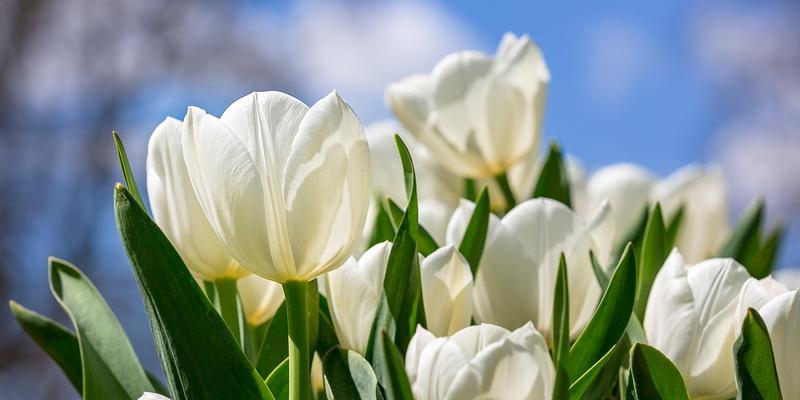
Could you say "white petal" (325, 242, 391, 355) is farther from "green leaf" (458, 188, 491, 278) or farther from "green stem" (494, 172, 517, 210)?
"green stem" (494, 172, 517, 210)

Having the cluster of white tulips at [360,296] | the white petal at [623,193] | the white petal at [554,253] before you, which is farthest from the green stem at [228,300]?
the white petal at [623,193]

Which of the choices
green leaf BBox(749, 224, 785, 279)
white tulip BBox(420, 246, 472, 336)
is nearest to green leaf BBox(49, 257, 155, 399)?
white tulip BBox(420, 246, 472, 336)

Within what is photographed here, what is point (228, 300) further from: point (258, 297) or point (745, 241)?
point (745, 241)

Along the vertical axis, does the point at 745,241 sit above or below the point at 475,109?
below

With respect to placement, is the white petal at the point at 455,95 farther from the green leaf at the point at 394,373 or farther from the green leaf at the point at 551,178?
the green leaf at the point at 394,373

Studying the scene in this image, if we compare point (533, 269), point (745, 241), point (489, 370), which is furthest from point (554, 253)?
point (745, 241)
